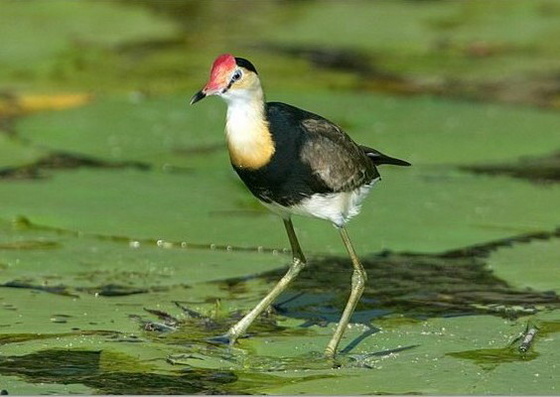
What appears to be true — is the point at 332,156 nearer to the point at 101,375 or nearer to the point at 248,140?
the point at 248,140

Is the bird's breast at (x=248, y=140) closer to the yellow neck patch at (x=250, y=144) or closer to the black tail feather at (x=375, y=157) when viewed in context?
the yellow neck patch at (x=250, y=144)

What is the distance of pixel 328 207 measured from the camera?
6.34 m

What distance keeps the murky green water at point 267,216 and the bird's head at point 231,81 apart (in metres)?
1.06

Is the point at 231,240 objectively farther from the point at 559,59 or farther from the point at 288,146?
the point at 559,59

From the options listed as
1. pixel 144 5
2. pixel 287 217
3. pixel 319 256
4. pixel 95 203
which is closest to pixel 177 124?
pixel 95 203

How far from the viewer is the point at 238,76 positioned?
598 centimetres

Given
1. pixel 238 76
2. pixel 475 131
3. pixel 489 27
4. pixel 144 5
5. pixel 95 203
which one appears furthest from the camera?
pixel 144 5

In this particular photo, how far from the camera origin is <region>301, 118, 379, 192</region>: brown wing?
625 centimetres

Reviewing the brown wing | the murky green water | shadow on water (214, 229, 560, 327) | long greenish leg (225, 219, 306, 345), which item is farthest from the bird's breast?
shadow on water (214, 229, 560, 327)

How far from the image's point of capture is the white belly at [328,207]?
6.25 m

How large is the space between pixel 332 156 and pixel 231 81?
610 millimetres

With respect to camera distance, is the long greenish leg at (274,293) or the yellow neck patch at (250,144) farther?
the long greenish leg at (274,293)

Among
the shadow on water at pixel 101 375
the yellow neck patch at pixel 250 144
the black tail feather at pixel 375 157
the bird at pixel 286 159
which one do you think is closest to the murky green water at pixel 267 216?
the shadow on water at pixel 101 375

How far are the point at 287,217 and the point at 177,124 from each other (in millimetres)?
3772
